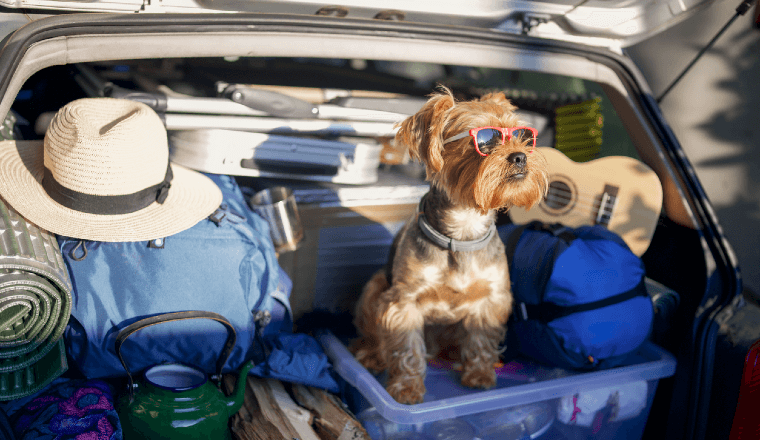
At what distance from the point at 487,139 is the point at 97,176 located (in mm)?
1342

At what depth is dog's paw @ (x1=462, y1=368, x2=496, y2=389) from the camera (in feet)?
6.71

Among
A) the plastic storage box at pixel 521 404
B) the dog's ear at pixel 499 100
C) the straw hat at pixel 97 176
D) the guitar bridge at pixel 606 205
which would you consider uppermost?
the dog's ear at pixel 499 100

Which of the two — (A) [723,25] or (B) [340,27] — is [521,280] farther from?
(A) [723,25]

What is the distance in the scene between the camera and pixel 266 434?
182cm

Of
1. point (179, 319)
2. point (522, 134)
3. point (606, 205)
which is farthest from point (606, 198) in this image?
point (179, 319)

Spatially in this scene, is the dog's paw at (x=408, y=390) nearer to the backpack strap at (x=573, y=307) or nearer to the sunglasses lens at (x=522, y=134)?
the backpack strap at (x=573, y=307)

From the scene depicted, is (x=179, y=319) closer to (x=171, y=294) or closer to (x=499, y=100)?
(x=171, y=294)

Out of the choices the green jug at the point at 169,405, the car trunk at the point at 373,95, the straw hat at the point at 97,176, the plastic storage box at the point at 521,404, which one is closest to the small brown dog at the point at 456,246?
the plastic storage box at the point at 521,404

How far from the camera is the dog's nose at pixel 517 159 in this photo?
69.6 inches

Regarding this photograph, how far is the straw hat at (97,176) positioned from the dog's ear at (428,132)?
0.86m

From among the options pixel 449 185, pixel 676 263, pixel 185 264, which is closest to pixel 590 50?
pixel 449 185

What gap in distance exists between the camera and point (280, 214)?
222 centimetres

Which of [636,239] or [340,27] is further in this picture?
[636,239]

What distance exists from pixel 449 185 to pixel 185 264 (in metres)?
1.03
